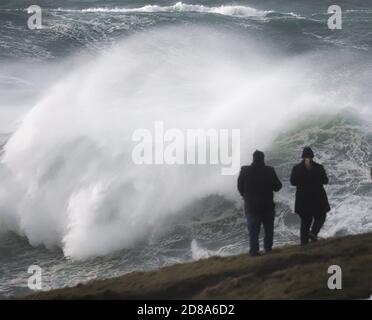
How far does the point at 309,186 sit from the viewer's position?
923cm

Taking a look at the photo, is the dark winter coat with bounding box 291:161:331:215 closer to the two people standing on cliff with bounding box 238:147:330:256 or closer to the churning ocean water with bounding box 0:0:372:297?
the two people standing on cliff with bounding box 238:147:330:256

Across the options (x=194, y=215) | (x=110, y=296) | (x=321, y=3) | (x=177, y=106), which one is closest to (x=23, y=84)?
(x=177, y=106)

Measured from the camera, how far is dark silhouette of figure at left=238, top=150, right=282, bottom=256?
9.00 meters

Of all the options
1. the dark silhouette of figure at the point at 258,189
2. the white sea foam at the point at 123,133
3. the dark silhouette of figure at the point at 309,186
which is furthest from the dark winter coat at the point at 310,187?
the white sea foam at the point at 123,133

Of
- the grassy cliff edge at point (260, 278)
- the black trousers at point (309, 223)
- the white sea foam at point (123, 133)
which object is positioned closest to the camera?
the grassy cliff edge at point (260, 278)

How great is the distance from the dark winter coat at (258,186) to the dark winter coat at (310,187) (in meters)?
0.32

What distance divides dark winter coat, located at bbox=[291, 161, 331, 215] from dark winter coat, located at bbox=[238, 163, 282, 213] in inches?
12.4

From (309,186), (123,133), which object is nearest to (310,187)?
(309,186)

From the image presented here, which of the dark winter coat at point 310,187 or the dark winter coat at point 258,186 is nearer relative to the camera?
the dark winter coat at point 258,186

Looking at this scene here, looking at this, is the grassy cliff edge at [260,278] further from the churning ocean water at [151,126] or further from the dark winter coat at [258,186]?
the churning ocean water at [151,126]

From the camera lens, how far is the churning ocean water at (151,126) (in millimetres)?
14219

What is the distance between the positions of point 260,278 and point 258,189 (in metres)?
1.20

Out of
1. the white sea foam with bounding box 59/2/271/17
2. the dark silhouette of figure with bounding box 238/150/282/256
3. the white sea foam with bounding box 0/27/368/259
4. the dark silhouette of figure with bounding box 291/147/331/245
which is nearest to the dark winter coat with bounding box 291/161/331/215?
the dark silhouette of figure with bounding box 291/147/331/245

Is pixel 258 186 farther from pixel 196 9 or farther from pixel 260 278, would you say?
pixel 196 9
